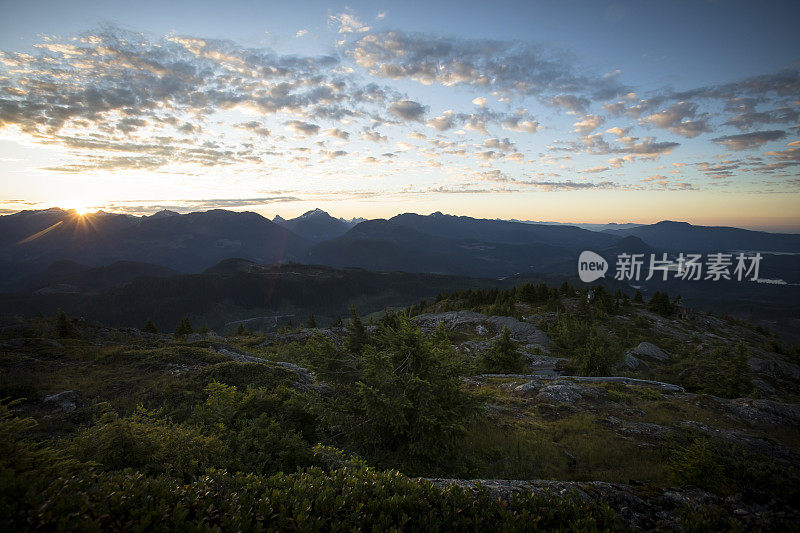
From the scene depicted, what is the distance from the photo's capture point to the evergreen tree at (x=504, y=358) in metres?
28.2

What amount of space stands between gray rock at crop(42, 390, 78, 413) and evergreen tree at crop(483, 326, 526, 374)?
2661 centimetres

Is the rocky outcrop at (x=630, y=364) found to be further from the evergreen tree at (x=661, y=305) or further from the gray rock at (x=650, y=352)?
the evergreen tree at (x=661, y=305)

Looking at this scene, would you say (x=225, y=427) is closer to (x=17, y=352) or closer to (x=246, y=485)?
(x=246, y=485)

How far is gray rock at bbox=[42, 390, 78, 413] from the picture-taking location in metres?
11.2

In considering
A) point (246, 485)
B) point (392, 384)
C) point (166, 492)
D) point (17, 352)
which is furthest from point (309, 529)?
point (17, 352)

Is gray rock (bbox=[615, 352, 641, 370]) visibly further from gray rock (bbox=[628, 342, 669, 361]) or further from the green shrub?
the green shrub

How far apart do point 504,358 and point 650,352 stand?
73.0ft

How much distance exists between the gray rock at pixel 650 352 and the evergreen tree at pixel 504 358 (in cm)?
1881

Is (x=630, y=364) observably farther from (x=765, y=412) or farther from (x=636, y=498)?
(x=636, y=498)

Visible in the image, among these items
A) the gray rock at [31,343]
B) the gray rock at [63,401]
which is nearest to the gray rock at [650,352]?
the gray rock at [63,401]

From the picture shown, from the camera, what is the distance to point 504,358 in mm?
28281

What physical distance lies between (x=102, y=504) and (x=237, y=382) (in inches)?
450

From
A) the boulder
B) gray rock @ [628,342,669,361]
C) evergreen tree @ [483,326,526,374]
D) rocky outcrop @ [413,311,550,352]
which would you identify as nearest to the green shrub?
evergreen tree @ [483,326,526,374]

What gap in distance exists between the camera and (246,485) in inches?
217
